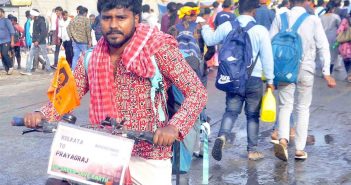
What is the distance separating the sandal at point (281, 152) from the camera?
700 cm

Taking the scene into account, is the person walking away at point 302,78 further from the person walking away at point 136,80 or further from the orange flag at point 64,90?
the orange flag at point 64,90

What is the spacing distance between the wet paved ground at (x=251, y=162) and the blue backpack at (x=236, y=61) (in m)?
0.87

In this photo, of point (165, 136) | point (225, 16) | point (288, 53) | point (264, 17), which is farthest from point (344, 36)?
point (165, 136)

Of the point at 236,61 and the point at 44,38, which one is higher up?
the point at 236,61

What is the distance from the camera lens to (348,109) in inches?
421

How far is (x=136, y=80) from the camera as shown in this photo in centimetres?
345

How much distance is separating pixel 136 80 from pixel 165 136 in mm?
470

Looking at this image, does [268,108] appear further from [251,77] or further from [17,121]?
[17,121]

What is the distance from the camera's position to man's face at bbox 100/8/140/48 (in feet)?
11.1

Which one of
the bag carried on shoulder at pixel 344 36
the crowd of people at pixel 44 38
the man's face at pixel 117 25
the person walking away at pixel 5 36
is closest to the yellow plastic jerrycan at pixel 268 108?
the man's face at pixel 117 25

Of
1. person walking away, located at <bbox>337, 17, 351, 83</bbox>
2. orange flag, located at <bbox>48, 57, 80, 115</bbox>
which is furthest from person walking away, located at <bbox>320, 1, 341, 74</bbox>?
orange flag, located at <bbox>48, 57, 80, 115</bbox>

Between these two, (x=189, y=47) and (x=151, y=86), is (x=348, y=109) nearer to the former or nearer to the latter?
(x=189, y=47)

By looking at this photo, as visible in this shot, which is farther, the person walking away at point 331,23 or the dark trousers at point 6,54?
the dark trousers at point 6,54

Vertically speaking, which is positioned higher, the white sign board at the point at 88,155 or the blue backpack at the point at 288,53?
the white sign board at the point at 88,155
